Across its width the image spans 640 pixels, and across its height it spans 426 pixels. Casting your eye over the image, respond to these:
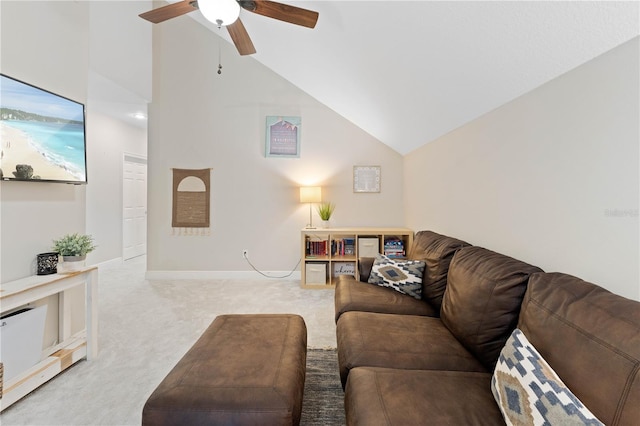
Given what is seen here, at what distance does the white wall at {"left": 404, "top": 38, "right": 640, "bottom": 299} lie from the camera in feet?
3.47

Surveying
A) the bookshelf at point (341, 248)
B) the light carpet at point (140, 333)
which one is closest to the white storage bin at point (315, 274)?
the bookshelf at point (341, 248)

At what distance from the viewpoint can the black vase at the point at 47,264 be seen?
6.05 feet

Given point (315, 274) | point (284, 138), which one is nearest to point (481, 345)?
point (315, 274)

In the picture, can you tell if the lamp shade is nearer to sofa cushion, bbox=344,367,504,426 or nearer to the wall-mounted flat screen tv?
the wall-mounted flat screen tv

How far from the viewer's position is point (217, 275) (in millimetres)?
4027

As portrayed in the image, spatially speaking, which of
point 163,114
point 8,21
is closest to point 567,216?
point 8,21

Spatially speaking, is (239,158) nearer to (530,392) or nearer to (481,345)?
(481,345)

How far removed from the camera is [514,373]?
3.07 feet

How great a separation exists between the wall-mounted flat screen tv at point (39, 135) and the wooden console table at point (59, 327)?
2.11 feet

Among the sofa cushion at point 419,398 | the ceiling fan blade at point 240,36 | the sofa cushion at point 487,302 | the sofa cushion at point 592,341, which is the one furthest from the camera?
the ceiling fan blade at point 240,36

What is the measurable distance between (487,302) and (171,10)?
2.70 m

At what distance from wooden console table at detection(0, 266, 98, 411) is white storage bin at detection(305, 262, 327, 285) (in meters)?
2.16

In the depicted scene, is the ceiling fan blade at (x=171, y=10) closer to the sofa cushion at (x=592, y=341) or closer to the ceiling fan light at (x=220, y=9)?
the ceiling fan light at (x=220, y=9)

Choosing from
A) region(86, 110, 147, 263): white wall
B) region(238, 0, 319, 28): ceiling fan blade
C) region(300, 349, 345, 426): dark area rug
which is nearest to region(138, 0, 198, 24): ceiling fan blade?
region(238, 0, 319, 28): ceiling fan blade
